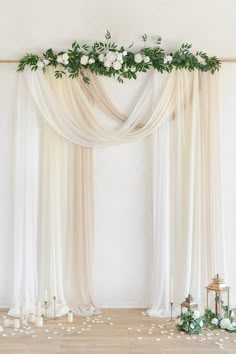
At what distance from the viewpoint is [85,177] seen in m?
4.53

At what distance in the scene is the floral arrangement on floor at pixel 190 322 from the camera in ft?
12.6

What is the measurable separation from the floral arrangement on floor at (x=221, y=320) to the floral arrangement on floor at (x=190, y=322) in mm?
129

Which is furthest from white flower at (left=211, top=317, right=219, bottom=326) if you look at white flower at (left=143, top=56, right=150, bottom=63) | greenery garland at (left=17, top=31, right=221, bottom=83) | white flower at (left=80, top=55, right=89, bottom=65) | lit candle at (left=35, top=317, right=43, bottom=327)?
white flower at (left=80, top=55, right=89, bottom=65)

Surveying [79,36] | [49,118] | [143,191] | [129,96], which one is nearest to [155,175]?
[143,191]

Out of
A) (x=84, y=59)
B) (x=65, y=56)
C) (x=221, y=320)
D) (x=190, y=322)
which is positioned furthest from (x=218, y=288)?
(x=65, y=56)

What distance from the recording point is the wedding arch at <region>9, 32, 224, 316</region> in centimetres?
448

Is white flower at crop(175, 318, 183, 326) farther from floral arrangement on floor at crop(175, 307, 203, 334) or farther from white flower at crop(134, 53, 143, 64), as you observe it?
white flower at crop(134, 53, 143, 64)

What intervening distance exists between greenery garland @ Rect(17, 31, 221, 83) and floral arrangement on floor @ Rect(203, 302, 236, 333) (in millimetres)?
2323

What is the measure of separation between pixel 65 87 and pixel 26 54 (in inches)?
19.8

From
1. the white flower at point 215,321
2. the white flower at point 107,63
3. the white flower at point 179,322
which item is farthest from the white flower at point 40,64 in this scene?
the white flower at point 215,321

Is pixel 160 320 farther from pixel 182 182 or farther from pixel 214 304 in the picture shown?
pixel 182 182

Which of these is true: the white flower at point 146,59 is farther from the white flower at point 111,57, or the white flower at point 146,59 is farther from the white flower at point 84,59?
the white flower at point 84,59

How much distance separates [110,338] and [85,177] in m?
1.56

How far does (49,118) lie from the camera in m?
4.53
